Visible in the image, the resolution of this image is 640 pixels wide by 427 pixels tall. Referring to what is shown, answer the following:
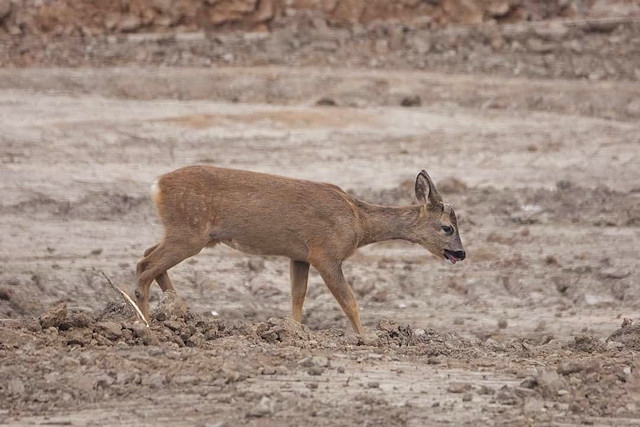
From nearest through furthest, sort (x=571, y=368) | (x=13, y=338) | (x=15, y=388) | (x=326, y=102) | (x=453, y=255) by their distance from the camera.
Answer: (x=15, y=388)
(x=571, y=368)
(x=13, y=338)
(x=453, y=255)
(x=326, y=102)

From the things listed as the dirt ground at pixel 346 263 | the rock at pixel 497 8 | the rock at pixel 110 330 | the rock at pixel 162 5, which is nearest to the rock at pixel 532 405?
the dirt ground at pixel 346 263

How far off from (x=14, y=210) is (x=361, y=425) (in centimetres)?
1053

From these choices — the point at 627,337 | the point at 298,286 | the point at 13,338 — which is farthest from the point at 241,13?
the point at 13,338

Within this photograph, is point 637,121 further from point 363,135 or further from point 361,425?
point 361,425

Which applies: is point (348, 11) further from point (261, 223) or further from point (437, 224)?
point (261, 223)

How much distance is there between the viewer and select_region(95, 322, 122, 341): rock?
12.0m

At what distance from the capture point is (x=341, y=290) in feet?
48.8

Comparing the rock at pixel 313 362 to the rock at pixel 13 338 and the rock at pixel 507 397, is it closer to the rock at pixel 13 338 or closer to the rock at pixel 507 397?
the rock at pixel 507 397

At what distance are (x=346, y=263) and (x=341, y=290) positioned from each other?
3.86 meters

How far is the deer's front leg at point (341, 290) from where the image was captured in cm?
1472

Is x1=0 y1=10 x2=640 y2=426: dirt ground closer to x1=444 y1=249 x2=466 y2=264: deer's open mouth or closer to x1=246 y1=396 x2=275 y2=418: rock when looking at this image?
x1=246 y1=396 x2=275 y2=418: rock

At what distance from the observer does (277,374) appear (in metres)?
11.3

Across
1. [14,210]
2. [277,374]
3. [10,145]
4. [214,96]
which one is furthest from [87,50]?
[277,374]

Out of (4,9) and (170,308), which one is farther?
(4,9)
